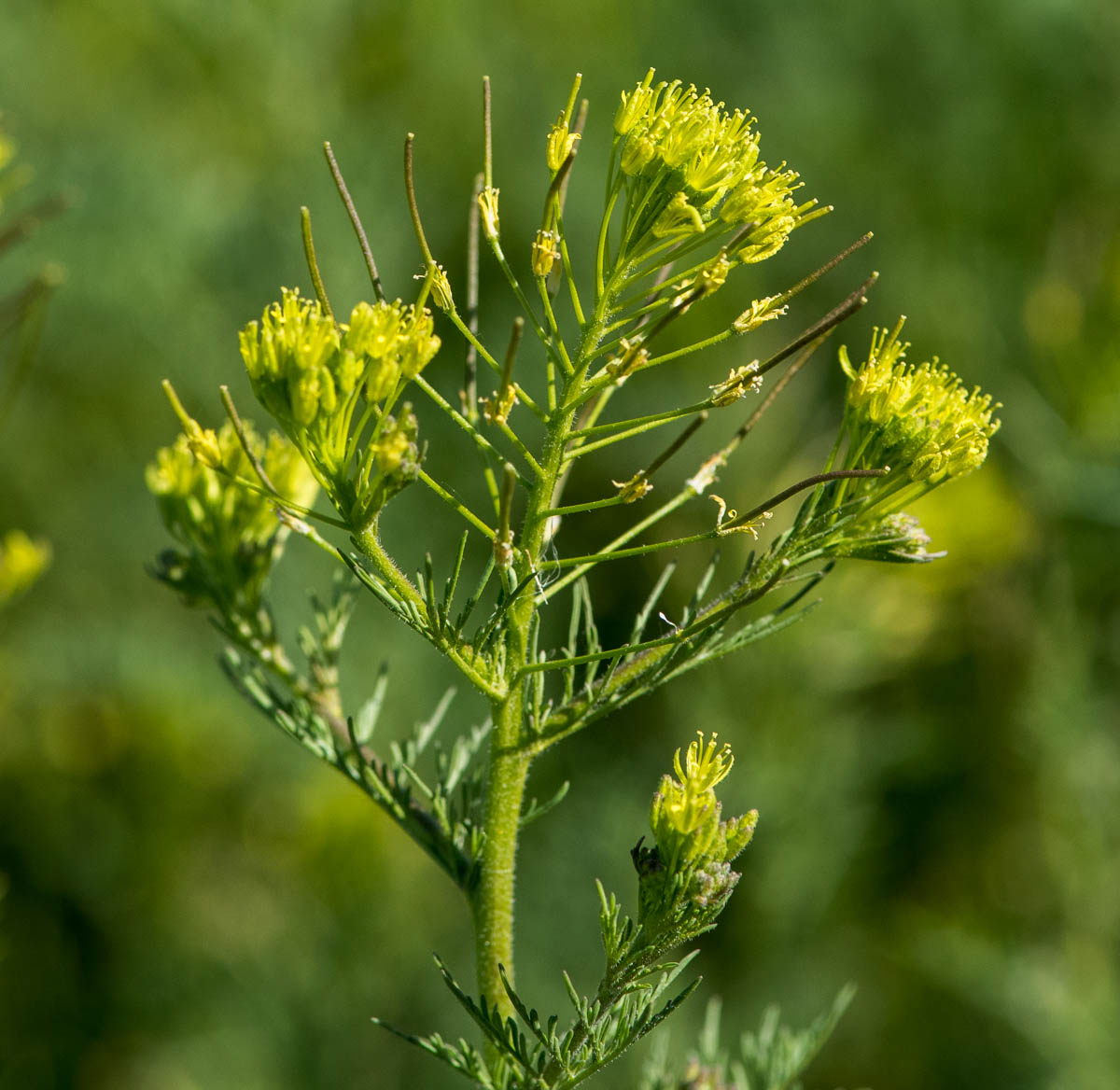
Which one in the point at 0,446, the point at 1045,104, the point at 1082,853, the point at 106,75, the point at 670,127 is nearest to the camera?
the point at 670,127

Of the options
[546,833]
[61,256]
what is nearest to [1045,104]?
[546,833]

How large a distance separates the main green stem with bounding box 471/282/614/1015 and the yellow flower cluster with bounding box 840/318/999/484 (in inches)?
10.7

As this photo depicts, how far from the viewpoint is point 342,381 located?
107cm

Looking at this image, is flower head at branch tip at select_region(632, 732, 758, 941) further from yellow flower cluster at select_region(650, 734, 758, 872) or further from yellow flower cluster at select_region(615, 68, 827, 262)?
yellow flower cluster at select_region(615, 68, 827, 262)

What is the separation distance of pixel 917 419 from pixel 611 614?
225cm

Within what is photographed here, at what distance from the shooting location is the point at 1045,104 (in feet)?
14.0

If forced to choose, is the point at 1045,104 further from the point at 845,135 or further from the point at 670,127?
the point at 670,127

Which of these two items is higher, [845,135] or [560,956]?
[845,135]

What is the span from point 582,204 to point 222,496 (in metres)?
2.88

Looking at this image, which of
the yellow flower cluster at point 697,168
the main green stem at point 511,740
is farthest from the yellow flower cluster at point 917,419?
the main green stem at point 511,740

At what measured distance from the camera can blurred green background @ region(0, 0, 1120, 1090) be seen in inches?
115

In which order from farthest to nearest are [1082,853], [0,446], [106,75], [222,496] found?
[106,75]
[0,446]
[1082,853]
[222,496]

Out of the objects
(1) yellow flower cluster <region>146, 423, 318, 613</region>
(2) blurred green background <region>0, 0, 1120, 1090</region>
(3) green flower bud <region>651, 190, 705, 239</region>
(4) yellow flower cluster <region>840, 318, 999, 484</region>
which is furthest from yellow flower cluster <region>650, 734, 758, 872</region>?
(2) blurred green background <region>0, 0, 1120, 1090</region>

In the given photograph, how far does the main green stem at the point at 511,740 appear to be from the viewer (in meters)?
1.12
